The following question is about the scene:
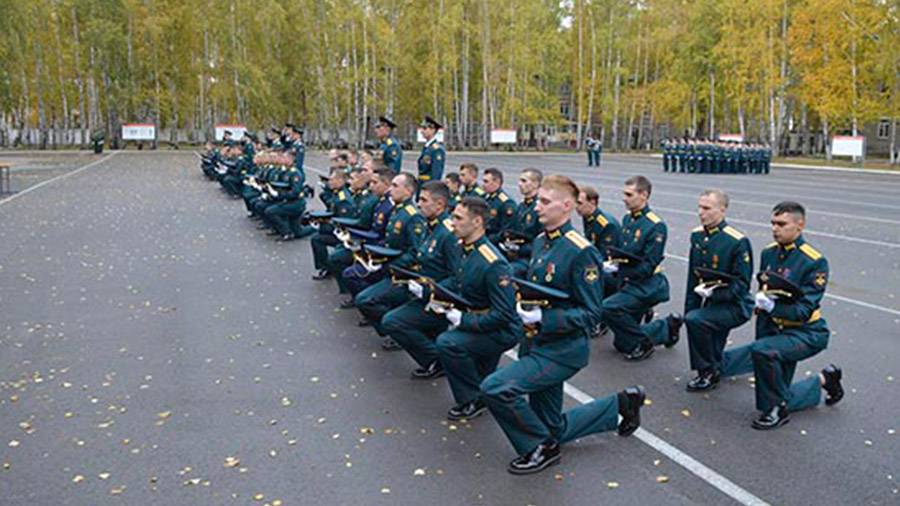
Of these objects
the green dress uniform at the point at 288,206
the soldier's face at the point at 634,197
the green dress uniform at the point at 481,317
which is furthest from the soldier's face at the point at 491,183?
the green dress uniform at the point at 288,206

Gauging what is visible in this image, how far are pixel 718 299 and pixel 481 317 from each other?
2259 millimetres

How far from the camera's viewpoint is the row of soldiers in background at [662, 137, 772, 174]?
120 ft

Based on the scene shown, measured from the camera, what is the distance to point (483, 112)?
61.0 metres

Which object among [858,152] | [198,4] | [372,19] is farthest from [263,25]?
[858,152]

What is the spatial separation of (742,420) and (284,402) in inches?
142

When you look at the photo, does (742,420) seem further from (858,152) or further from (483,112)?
(483,112)

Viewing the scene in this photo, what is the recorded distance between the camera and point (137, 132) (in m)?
54.2

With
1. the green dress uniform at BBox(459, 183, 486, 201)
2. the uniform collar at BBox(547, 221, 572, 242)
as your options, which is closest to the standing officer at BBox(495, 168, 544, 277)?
the green dress uniform at BBox(459, 183, 486, 201)

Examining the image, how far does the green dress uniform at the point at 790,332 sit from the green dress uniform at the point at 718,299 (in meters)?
0.41

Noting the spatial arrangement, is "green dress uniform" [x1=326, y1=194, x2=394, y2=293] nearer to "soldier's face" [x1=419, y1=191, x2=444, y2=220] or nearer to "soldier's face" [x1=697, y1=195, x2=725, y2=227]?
"soldier's face" [x1=419, y1=191, x2=444, y2=220]

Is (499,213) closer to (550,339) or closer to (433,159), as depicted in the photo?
(433,159)

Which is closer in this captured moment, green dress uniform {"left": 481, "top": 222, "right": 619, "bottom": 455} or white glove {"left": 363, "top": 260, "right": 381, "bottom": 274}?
green dress uniform {"left": 481, "top": 222, "right": 619, "bottom": 455}

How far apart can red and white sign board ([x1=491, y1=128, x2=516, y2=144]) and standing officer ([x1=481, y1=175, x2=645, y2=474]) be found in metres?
55.4

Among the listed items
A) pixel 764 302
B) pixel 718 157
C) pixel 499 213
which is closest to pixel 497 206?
pixel 499 213
